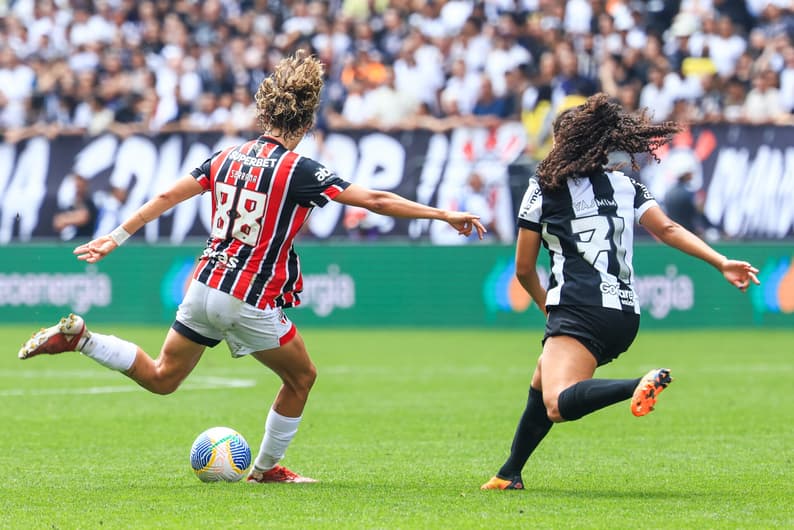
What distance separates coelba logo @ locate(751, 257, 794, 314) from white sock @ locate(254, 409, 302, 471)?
13856mm

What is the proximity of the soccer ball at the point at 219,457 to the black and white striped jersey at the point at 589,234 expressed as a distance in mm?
2032

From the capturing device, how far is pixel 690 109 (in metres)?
21.3

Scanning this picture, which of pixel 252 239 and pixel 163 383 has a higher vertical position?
pixel 252 239

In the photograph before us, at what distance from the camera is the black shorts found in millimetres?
7081

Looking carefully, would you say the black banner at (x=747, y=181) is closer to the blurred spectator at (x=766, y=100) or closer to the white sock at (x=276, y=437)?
the blurred spectator at (x=766, y=100)

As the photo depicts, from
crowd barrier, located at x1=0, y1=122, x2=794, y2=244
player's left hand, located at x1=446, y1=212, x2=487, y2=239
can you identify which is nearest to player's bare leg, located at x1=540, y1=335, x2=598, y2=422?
player's left hand, located at x1=446, y1=212, x2=487, y2=239

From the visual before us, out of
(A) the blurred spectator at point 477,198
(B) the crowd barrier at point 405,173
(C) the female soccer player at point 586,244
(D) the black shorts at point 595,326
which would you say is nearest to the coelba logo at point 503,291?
(B) the crowd barrier at point 405,173

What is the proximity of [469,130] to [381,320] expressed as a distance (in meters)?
3.22

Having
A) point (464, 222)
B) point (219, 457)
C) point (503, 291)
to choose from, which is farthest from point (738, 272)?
point (503, 291)

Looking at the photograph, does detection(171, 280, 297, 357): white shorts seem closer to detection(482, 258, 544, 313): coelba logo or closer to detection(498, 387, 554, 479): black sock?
detection(498, 387, 554, 479): black sock

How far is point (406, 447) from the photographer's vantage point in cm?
948

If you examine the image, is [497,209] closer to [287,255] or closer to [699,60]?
[699,60]

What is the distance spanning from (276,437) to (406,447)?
5.88ft

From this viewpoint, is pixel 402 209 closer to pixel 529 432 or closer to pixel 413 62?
pixel 529 432
